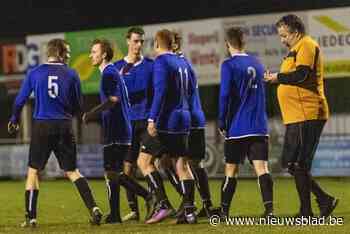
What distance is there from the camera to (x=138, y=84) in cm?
1087

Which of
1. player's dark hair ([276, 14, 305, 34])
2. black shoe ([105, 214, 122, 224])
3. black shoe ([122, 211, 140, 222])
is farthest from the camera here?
black shoe ([122, 211, 140, 222])

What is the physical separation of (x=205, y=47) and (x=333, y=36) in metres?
3.64

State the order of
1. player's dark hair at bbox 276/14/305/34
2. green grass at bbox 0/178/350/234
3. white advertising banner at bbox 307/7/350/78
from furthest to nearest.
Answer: white advertising banner at bbox 307/7/350/78, player's dark hair at bbox 276/14/305/34, green grass at bbox 0/178/350/234

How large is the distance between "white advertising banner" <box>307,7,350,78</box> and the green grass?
4456 mm

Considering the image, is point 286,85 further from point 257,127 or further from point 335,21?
point 335,21

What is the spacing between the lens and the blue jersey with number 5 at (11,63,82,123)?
10.2m

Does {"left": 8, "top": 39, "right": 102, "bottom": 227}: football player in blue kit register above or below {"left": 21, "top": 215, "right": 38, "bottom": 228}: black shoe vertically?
above

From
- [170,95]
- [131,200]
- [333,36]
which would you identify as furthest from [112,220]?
[333,36]

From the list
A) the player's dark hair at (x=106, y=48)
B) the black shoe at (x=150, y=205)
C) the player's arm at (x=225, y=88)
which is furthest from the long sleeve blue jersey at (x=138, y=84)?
the player's arm at (x=225, y=88)

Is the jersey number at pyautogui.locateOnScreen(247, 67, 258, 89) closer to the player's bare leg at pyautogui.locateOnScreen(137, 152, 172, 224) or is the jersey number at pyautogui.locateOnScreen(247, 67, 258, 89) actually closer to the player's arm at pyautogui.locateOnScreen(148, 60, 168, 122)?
the player's arm at pyautogui.locateOnScreen(148, 60, 168, 122)

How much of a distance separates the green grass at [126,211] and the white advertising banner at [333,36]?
4.46m

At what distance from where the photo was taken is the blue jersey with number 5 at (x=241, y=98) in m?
9.80

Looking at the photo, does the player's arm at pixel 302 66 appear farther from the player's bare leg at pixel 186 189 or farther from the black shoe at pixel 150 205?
the black shoe at pixel 150 205

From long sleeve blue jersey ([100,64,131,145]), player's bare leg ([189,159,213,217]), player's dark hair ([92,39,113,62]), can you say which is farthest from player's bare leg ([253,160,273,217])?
player's dark hair ([92,39,113,62])
